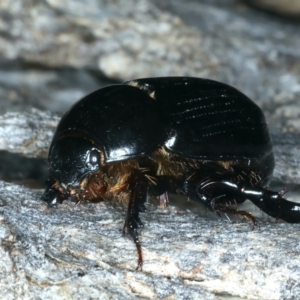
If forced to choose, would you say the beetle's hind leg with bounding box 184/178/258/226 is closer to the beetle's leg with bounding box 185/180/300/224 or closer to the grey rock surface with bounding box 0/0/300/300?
the beetle's leg with bounding box 185/180/300/224

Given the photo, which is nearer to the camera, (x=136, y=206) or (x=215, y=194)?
(x=136, y=206)

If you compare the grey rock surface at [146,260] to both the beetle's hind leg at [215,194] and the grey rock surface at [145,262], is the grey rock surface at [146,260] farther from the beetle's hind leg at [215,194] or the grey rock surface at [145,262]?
the beetle's hind leg at [215,194]

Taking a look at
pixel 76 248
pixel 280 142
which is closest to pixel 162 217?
pixel 76 248

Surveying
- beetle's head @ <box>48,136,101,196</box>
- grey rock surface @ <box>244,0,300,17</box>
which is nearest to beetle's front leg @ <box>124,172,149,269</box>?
beetle's head @ <box>48,136,101,196</box>

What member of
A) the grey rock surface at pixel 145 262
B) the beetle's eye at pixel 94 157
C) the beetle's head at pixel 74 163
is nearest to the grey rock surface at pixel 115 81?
the grey rock surface at pixel 145 262

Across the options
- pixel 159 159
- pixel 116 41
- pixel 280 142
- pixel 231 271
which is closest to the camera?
pixel 231 271

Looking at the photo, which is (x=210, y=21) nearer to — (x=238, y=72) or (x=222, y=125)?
(x=238, y=72)

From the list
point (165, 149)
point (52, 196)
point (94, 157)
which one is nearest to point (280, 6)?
point (165, 149)

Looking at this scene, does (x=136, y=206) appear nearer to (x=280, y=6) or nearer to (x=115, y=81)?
(x=115, y=81)
